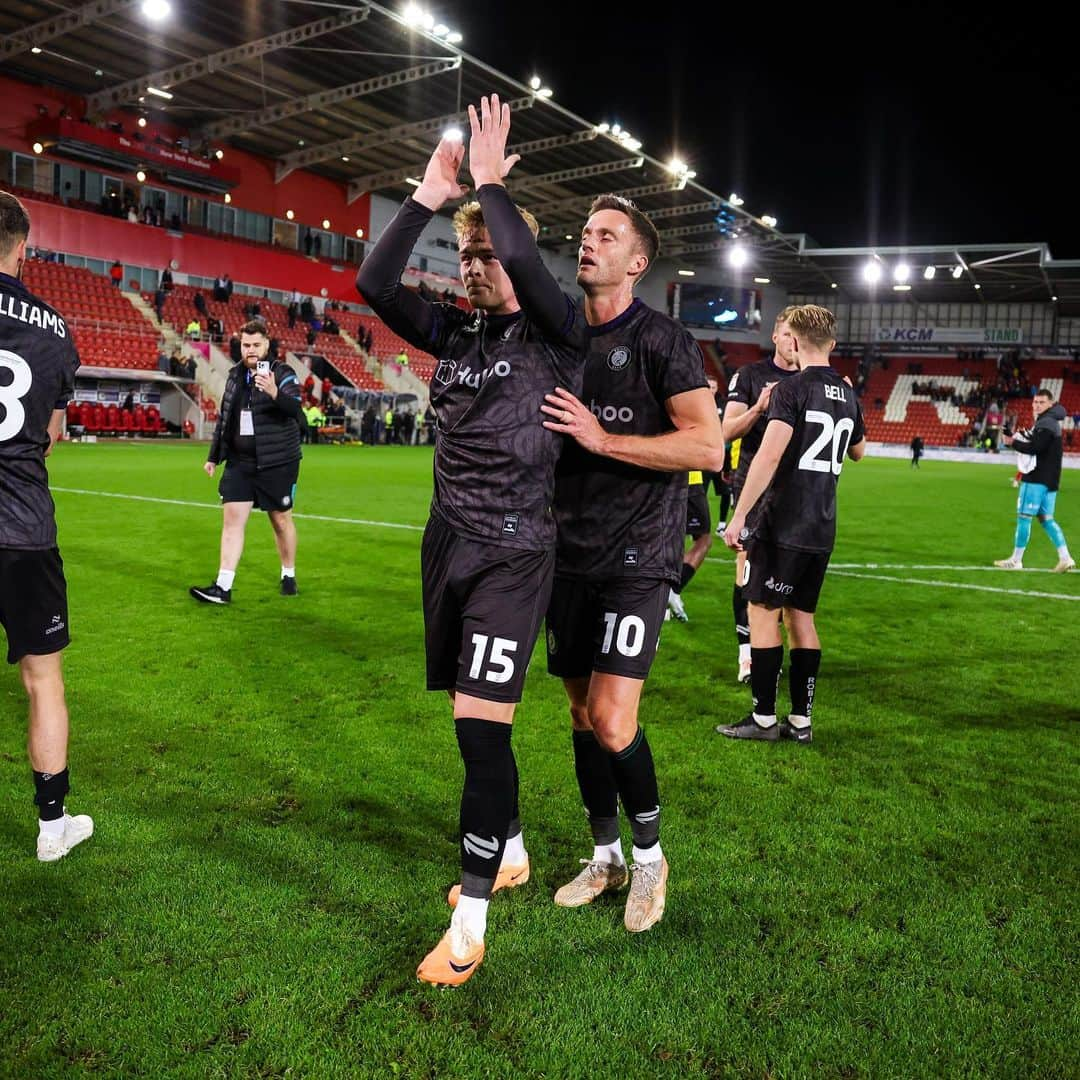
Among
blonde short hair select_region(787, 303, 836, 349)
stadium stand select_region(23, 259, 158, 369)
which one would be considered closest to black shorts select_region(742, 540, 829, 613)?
blonde short hair select_region(787, 303, 836, 349)

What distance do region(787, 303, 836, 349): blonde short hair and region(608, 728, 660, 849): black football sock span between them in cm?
262

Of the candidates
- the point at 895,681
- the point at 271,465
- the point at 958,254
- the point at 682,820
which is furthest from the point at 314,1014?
the point at 958,254

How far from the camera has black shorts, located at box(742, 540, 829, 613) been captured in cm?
493

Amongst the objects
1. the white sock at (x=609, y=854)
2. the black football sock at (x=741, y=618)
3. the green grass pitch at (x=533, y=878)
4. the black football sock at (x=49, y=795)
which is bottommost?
the green grass pitch at (x=533, y=878)

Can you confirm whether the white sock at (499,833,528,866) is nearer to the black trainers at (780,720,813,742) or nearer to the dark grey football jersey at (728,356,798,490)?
the black trainers at (780,720,813,742)

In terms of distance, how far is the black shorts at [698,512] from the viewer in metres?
7.93

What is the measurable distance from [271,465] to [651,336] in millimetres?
5392

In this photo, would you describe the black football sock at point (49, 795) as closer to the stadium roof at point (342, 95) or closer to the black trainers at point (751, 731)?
the black trainers at point (751, 731)

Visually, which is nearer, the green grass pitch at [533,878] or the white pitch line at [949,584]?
the green grass pitch at [533,878]

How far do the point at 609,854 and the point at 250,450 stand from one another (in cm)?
546

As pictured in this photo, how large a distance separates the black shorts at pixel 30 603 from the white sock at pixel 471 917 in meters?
1.80

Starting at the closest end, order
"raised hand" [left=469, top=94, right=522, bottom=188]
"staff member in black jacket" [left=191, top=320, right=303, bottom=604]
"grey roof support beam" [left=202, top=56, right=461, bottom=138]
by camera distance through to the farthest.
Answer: "raised hand" [left=469, top=94, right=522, bottom=188]
"staff member in black jacket" [left=191, top=320, right=303, bottom=604]
"grey roof support beam" [left=202, top=56, right=461, bottom=138]

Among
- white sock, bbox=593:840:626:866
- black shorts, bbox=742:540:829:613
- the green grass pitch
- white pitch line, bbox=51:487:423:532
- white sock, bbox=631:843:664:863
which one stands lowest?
the green grass pitch

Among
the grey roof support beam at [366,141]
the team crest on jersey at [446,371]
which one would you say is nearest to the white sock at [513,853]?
the team crest on jersey at [446,371]
